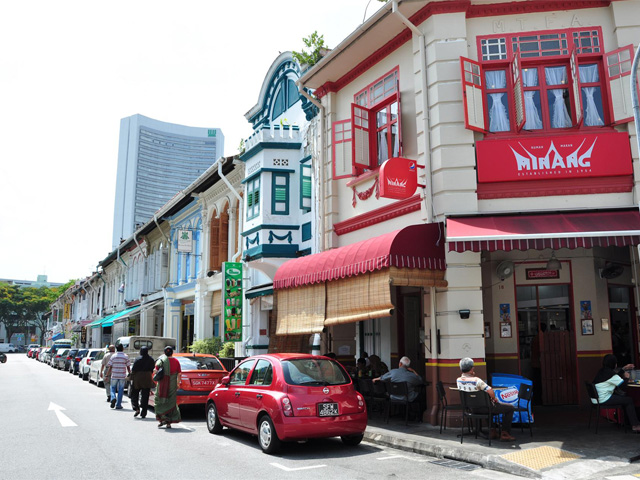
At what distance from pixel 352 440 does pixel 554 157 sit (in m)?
6.60

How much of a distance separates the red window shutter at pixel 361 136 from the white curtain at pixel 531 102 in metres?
3.80

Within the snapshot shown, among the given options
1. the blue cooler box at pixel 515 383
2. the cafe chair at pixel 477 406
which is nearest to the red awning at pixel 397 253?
the blue cooler box at pixel 515 383

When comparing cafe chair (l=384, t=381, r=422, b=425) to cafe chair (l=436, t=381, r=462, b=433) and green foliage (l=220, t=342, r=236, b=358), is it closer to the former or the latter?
cafe chair (l=436, t=381, r=462, b=433)

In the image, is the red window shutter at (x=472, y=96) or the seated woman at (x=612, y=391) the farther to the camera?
the red window shutter at (x=472, y=96)

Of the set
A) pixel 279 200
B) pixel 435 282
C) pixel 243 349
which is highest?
pixel 279 200

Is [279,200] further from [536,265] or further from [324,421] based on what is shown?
[324,421]

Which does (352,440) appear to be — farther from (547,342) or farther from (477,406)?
(547,342)

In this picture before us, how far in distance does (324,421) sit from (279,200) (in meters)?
10.6

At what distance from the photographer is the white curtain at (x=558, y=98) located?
11742 millimetres

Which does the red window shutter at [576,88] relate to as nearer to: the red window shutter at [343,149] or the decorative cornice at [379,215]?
the decorative cornice at [379,215]

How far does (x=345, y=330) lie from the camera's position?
1634cm

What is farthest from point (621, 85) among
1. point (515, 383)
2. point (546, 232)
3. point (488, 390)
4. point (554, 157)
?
point (488, 390)

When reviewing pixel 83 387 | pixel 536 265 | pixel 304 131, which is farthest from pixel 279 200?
pixel 83 387

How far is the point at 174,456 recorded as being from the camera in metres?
8.88
